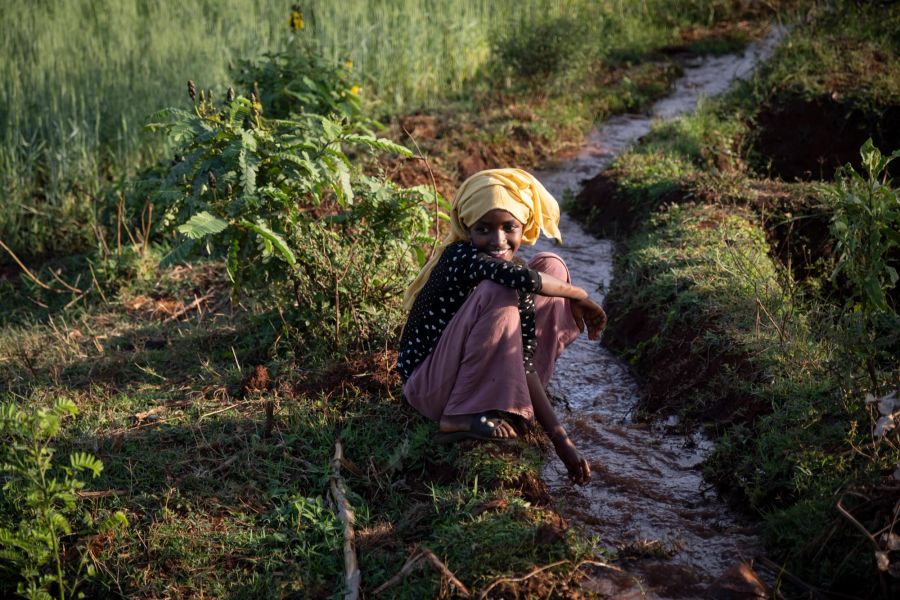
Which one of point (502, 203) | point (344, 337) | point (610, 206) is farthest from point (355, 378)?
point (610, 206)

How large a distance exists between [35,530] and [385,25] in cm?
657

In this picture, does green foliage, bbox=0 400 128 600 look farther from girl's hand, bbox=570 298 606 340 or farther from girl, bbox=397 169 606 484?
girl's hand, bbox=570 298 606 340

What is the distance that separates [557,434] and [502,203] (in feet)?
2.81

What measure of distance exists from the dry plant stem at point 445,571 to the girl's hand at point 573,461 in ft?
2.44

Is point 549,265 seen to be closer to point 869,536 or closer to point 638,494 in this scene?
point 638,494

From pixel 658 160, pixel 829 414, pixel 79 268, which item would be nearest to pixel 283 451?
pixel 829 414

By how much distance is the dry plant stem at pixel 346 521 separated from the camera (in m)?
2.76

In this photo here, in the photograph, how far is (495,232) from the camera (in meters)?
3.25

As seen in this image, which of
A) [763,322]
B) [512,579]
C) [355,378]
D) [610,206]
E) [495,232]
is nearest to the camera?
[512,579]

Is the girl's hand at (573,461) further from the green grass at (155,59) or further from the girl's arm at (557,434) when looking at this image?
the green grass at (155,59)

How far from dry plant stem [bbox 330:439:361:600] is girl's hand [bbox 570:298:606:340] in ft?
3.38

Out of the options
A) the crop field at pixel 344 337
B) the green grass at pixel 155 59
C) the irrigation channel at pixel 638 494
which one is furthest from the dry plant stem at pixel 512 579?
the green grass at pixel 155 59

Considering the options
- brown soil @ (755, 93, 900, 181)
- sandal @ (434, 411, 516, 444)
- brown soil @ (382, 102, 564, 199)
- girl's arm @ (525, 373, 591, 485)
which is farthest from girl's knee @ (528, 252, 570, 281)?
brown soil @ (755, 93, 900, 181)

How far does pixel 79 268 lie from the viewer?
5613 mm
